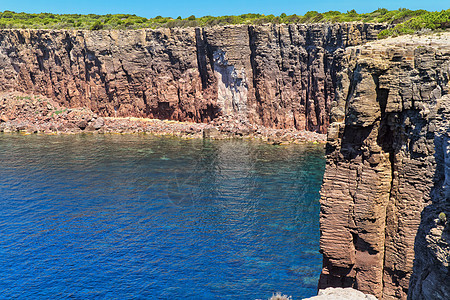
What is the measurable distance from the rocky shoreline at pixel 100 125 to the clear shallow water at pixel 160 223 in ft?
43.5

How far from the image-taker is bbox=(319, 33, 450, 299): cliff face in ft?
69.1

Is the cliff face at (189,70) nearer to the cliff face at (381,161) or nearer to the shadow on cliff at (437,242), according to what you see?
the cliff face at (381,161)

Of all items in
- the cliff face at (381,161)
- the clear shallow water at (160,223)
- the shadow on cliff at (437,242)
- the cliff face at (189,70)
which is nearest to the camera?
the shadow on cliff at (437,242)

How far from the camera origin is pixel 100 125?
389 ft

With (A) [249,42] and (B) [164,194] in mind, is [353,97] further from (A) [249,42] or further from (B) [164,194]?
(A) [249,42]

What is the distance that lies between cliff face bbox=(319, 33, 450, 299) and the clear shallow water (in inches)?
686

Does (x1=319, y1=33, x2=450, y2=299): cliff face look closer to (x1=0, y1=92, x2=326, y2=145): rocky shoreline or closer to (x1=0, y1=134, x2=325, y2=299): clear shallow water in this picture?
(x1=0, y1=134, x2=325, y2=299): clear shallow water

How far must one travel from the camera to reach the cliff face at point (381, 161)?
69.1ft

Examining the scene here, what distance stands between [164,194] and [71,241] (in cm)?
1831

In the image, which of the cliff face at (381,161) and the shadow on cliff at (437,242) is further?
Result: the cliff face at (381,161)

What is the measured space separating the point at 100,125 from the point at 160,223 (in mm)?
68299

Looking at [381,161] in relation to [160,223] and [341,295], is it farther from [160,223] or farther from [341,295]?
[160,223]

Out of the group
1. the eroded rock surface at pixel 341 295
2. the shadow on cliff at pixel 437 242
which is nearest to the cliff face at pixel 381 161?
the eroded rock surface at pixel 341 295

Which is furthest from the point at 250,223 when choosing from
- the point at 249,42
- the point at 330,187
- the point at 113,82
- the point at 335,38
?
the point at 113,82
